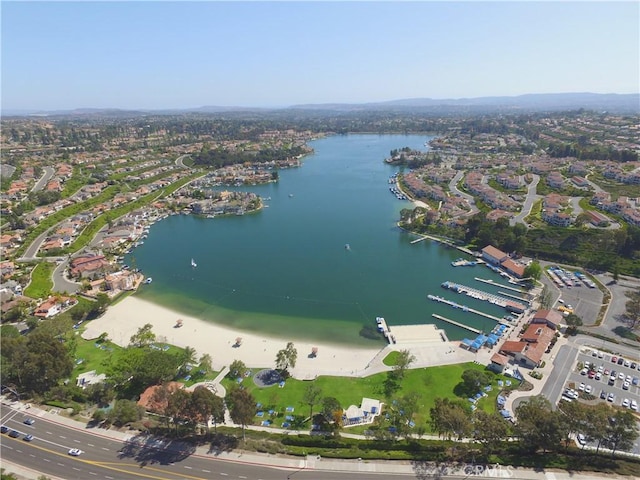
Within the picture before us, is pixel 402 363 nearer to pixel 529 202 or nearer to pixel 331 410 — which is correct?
pixel 331 410

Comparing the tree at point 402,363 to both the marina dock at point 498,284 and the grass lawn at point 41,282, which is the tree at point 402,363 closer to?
the marina dock at point 498,284

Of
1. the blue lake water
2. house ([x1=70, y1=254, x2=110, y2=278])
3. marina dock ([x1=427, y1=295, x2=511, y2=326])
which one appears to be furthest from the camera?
house ([x1=70, y1=254, x2=110, y2=278])

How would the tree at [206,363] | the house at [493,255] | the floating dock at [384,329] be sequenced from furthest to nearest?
the house at [493,255] → the floating dock at [384,329] → the tree at [206,363]

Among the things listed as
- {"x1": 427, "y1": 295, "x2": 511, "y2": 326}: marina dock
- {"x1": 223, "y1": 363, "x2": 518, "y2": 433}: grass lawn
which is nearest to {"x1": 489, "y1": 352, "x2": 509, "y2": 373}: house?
{"x1": 223, "y1": 363, "x2": 518, "y2": 433}: grass lawn

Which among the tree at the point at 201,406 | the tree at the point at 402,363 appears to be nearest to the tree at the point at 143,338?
the tree at the point at 201,406

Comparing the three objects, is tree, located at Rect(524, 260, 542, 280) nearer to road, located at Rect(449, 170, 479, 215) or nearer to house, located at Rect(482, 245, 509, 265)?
house, located at Rect(482, 245, 509, 265)

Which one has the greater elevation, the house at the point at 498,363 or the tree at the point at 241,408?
the tree at the point at 241,408
